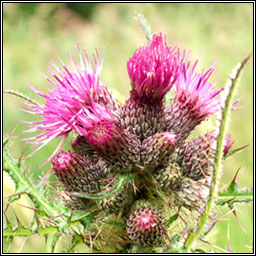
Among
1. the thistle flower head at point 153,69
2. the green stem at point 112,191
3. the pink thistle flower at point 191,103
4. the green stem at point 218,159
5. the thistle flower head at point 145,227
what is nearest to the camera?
the green stem at point 218,159

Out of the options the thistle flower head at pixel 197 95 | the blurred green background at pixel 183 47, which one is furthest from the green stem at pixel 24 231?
the blurred green background at pixel 183 47

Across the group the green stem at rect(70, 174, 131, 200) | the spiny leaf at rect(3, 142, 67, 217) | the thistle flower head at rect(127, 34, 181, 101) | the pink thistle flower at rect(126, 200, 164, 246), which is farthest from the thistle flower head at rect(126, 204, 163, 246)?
the thistle flower head at rect(127, 34, 181, 101)

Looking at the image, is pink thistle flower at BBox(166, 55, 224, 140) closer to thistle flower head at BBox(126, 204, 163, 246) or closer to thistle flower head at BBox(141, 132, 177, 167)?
thistle flower head at BBox(141, 132, 177, 167)

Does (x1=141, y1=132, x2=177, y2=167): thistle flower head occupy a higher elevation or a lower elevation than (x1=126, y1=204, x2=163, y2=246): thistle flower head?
higher

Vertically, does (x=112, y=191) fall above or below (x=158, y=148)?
below

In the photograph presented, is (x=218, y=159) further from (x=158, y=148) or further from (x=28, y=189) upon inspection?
(x=28, y=189)

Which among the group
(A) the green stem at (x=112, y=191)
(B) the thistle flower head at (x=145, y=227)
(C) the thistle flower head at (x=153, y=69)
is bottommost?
(B) the thistle flower head at (x=145, y=227)

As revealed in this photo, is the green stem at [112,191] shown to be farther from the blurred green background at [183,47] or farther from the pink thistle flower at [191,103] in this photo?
the blurred green background at [183,47]

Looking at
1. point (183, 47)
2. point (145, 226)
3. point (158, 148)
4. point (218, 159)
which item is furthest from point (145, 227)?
point (183, 47)
